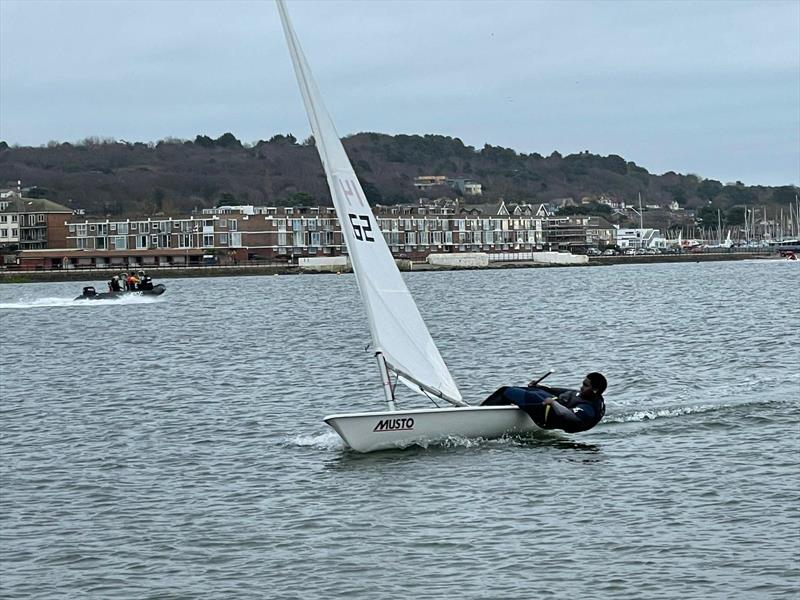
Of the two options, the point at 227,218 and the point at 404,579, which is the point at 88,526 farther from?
the point at 227,218

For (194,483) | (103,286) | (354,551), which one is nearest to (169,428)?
(194,483)

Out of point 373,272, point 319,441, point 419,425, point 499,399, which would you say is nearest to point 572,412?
point 499,399

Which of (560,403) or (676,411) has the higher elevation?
(560,403)

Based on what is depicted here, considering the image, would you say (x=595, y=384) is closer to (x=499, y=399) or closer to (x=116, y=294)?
(x=499, y=399)

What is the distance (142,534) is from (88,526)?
95 centimetres

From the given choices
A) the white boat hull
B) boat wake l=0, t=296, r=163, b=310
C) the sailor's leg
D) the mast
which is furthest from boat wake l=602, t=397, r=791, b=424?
boat wake l=0, t=296, r=163, b=310

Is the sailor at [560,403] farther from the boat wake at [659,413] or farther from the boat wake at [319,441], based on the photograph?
the boat wake at [659,413]

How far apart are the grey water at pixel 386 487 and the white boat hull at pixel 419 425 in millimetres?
258

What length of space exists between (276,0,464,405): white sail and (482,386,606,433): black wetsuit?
3.27 ft

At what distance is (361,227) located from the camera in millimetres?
23047

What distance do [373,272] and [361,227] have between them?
2.57 ft

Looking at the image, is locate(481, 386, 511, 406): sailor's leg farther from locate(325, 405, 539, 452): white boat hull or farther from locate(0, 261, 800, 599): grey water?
locate(0, 261, 800, 599): grey water

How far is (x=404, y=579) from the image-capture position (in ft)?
53.1

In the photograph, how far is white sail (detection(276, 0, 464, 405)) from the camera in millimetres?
22125
